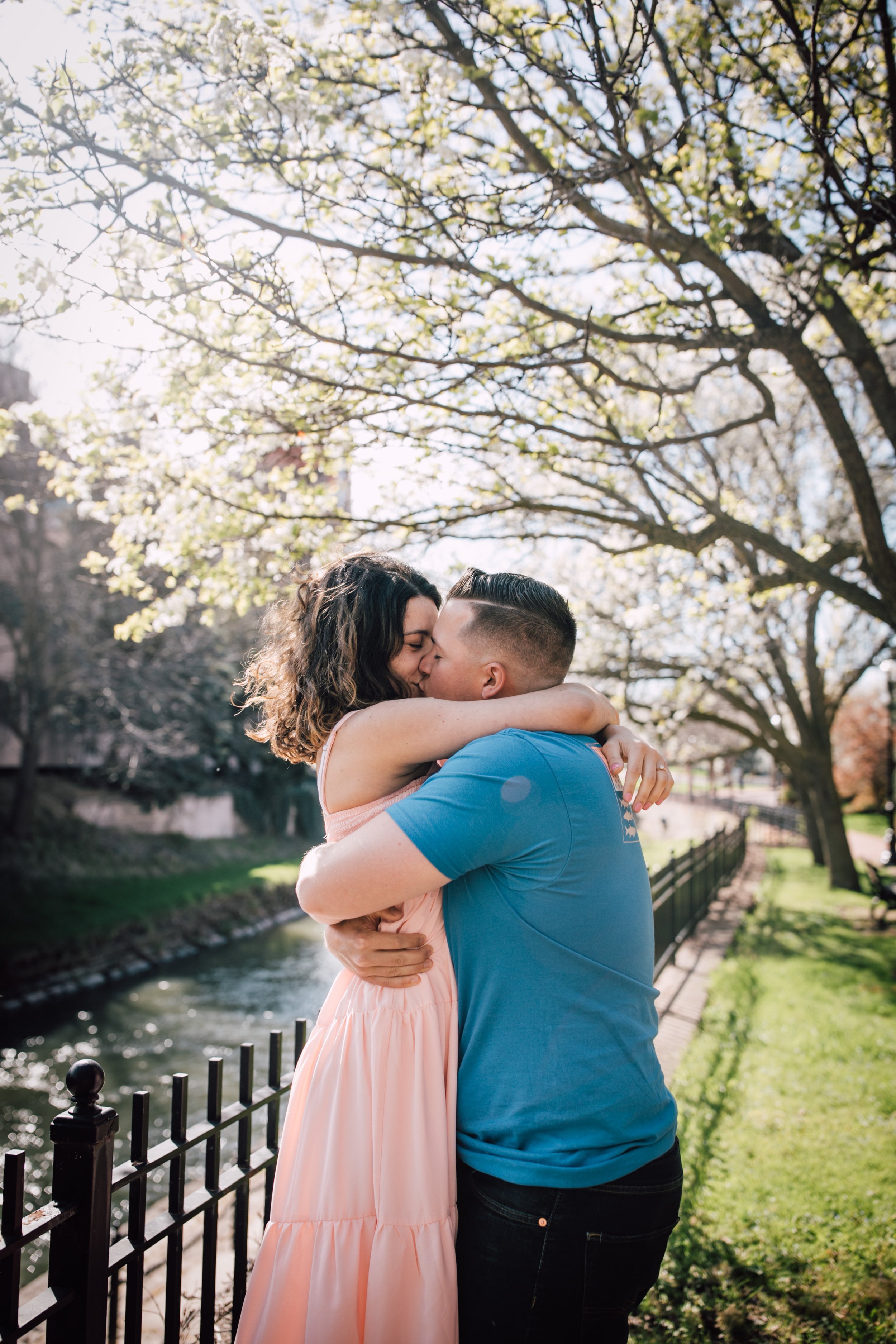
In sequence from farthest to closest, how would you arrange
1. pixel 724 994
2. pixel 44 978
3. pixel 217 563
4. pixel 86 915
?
1. pixel 86 915
2. pixel 44 978
3. pixel 724 994
4. pixel 217 563

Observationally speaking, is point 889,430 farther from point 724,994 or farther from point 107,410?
point 724,994

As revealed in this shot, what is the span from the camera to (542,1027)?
1678 mm

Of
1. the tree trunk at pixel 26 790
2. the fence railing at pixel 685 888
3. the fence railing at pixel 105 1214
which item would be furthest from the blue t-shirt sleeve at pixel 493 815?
the tree trunk at pixel 26 790

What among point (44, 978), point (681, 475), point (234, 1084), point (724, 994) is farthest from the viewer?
point (44, 978)

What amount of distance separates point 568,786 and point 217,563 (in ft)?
16.0

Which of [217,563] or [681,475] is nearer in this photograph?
[217,563]

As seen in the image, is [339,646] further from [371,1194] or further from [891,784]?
[891,784]

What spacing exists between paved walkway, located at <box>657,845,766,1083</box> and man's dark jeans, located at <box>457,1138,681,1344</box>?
1.97 metres

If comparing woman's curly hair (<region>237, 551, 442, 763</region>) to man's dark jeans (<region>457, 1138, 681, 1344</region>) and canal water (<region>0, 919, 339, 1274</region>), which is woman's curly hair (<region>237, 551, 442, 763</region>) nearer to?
man's dark jeans (<region>457, 1138, 681, 1344</region>)

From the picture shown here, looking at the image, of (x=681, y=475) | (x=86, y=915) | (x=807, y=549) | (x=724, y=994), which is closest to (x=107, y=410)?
(x=681, y=475)

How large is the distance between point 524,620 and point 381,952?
815mm

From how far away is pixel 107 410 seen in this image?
16.6 feet

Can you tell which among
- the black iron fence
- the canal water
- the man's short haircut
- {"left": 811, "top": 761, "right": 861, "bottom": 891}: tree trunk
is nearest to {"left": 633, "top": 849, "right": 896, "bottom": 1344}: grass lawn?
the man's short haircut

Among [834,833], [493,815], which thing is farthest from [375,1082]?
[834,833]
